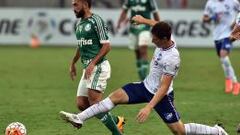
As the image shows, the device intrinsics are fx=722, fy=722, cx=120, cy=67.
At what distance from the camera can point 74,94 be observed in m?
15.9

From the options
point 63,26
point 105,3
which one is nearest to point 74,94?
point 63,26

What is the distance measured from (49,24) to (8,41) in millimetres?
1973

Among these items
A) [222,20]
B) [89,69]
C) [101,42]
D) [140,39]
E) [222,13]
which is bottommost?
[140,39]

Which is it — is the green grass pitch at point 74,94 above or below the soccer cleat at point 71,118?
below

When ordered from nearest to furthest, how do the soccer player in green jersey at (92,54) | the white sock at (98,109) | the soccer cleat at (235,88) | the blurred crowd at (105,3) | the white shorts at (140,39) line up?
the white sock at (98,109) < the soccer player in green jersey at (92,54) < the soccer cleat at (235,88) < the white shorts at (140,39) < the blurred crowd at (105,3)

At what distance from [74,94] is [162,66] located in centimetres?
678

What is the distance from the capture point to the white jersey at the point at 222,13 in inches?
671

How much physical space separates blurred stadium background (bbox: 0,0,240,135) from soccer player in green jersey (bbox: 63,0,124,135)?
89 centimetres

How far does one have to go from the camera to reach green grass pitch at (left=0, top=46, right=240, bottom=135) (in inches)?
462

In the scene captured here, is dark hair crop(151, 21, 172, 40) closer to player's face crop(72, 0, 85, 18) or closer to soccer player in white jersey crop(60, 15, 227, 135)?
soccer player in white jersey crop(60, 15, 227, 135)

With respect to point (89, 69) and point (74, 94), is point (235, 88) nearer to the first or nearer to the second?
point (74, 94)

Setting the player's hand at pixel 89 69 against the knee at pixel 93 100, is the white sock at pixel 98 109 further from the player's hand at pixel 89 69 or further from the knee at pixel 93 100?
the player's hand at pixel 89 69

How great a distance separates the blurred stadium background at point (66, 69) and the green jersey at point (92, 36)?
1345mm

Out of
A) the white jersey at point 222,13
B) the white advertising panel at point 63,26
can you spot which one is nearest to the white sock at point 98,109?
the white jersey at point 222,13
